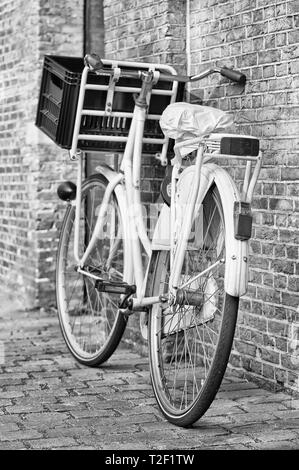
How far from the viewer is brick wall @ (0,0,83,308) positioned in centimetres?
754

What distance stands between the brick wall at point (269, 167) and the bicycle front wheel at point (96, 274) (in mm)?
686

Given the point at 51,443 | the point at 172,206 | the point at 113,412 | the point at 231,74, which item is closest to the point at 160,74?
the point at 231,74

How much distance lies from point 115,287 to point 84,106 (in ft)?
3.14

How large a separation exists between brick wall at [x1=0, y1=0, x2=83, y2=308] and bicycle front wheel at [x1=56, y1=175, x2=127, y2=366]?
1.17m

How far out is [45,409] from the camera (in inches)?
186

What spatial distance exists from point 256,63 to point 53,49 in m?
2.75

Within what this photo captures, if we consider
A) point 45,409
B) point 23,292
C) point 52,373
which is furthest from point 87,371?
point 23,292

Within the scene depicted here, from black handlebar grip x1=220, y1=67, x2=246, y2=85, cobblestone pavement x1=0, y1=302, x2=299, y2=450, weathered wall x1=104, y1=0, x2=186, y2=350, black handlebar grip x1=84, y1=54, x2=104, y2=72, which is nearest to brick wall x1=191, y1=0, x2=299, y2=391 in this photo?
black handlebar grip x1=220, y1=67, x2=246, y2=85

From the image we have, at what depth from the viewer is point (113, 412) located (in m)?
4.68

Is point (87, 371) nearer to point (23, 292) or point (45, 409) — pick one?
point (45, 409)

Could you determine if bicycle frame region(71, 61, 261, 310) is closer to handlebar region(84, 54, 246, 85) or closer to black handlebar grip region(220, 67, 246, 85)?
handlebar region(84, 54, 246, 85)

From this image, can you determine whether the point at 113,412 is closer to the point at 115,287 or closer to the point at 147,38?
the point at 115,287

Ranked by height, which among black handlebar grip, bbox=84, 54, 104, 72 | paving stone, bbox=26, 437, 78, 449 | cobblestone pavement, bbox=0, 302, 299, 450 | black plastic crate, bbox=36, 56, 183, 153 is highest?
black handlebar grip, bbox=84, 54, 104, 72

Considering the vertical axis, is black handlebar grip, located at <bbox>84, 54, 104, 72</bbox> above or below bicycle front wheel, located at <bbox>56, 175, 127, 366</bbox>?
above
